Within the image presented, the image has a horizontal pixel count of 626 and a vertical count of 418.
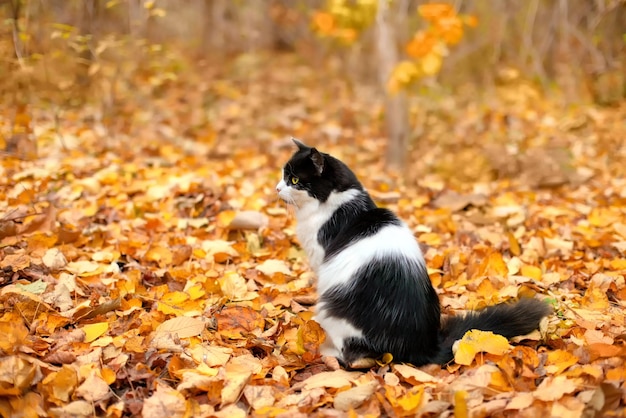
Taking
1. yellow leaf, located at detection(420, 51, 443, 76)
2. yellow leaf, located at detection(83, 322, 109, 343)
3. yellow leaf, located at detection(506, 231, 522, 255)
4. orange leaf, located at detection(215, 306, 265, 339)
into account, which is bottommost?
orange leaf, located at detection(215, 306, 265, 339)

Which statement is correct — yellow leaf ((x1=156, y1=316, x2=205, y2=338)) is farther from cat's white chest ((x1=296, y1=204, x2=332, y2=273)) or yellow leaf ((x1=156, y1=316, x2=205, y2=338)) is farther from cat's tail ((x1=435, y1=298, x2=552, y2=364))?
cat's tail ((x1=435, y1=298, x2=552, y2=364))

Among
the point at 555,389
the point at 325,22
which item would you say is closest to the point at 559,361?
the point at 555,389

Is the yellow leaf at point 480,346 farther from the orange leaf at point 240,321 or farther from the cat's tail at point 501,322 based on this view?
the orange leaf at point 240,321

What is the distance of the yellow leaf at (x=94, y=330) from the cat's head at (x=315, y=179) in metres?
1.18

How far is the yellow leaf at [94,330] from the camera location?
8.53 feet

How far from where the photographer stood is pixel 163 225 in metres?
4.07

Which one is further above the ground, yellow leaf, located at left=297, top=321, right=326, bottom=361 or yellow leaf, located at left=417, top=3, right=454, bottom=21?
yellow leaf, located at left=417, top=3, right=454, bottom=21

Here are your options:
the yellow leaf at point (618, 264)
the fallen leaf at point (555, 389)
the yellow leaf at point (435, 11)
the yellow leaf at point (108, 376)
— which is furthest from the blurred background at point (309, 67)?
the fallen leaf at point (555, 389)

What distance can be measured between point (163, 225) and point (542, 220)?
2.97m

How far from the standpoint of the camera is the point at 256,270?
11.6ft

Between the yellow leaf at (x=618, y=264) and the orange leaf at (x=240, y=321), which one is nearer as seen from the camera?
the orange leaf at (x=240, y=321)

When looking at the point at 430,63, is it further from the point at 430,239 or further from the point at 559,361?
the point at 559,361

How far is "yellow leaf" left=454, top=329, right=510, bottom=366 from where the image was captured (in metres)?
2.42

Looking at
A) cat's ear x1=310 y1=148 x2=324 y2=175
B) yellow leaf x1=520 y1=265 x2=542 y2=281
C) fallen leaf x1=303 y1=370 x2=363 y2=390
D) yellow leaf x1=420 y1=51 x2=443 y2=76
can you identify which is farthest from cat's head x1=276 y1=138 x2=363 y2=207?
yellow leaf x1=420 y1=51 x2=443 y2=76
